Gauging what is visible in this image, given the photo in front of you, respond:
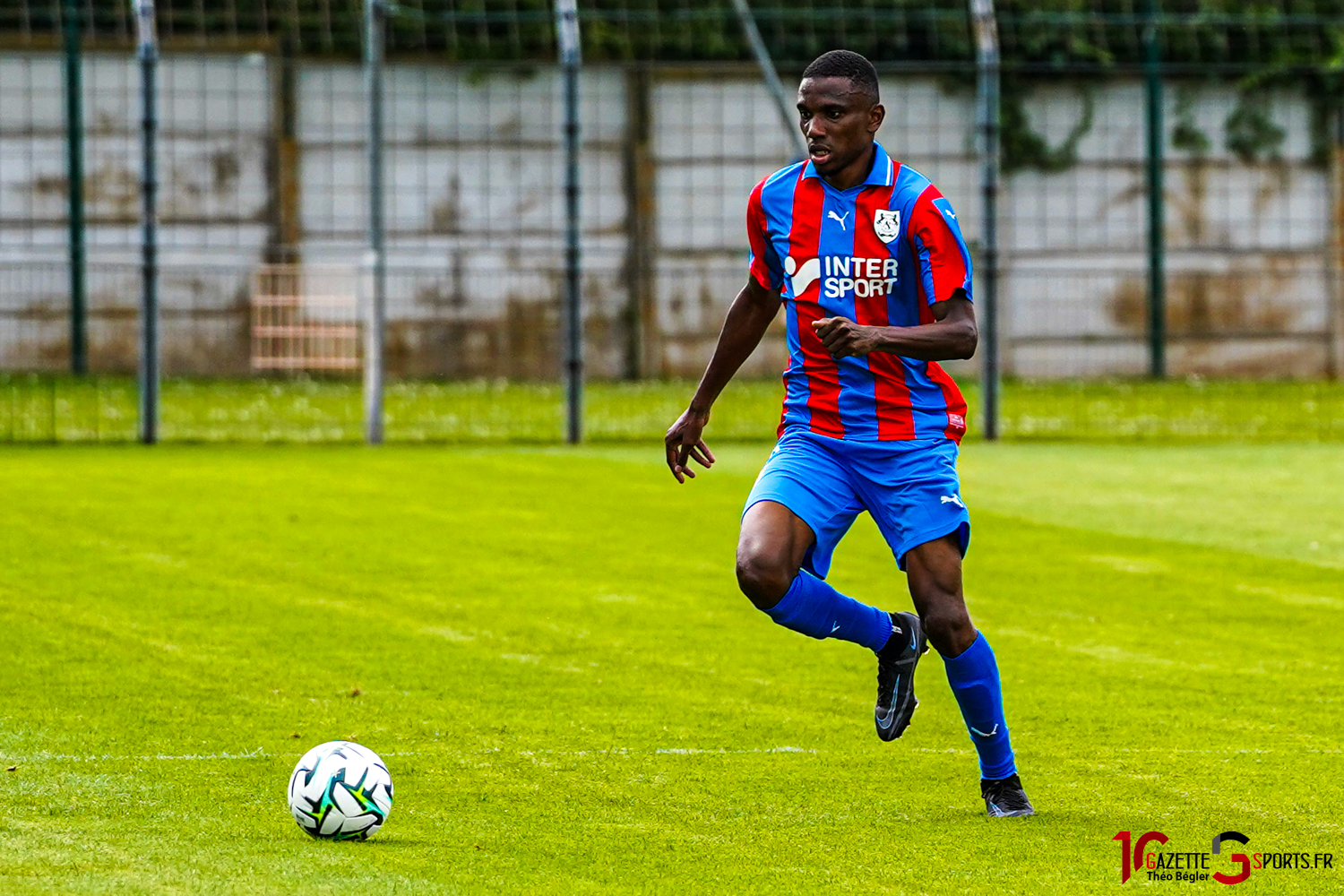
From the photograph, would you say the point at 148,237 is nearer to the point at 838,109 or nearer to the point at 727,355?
the point at 727,355

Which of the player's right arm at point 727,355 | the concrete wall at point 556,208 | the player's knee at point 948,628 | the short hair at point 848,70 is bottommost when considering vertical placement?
the player's knee at point 948,628

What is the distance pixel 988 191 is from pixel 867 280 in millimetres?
14677

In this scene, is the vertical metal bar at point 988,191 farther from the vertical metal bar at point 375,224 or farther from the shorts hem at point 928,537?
the shorts hem at point 928,537

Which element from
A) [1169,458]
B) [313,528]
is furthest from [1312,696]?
[1169,458]

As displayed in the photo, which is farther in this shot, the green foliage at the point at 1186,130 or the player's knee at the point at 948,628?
the green foliage at the point at 1186,130

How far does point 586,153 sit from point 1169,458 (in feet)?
44.4

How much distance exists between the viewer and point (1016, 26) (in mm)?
29062

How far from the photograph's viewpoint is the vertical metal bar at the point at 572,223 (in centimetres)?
2003

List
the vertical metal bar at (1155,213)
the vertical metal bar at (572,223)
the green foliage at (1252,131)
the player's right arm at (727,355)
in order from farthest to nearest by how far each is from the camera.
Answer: the green foliage at (1252,131)
the vertical metal bar at (1155,213)
the vertical metal bar at (572,223)
the player's right arm at (727,355)

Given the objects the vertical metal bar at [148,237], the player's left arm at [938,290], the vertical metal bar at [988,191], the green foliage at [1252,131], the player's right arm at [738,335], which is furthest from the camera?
the green foliage at [1252,131]

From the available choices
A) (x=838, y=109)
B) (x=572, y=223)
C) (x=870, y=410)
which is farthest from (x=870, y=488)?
(x=572, y=223)

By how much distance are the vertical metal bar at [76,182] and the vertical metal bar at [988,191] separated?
12.4 meters

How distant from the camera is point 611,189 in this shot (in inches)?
1209

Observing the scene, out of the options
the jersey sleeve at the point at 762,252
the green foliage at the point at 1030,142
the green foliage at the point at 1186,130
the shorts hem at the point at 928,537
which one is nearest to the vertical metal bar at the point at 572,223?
the green foliage at the point at 1030,142
